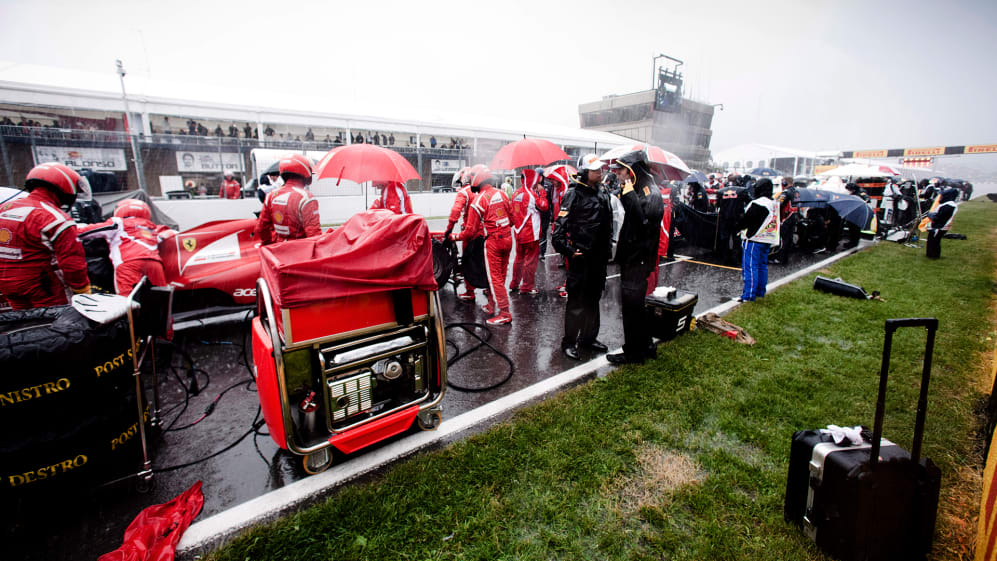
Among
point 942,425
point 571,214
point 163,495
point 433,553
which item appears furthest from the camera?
point 571,214

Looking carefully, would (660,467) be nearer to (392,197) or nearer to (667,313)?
(667,313)

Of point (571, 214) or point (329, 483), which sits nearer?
point (329, 483)

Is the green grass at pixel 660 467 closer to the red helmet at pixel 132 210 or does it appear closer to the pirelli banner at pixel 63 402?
the pirelli banner at pixel 63 402

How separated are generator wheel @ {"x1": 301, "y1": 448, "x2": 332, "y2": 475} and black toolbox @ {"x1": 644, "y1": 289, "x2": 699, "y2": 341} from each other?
3.67 meters

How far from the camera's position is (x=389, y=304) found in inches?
111

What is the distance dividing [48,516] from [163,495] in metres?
0.54

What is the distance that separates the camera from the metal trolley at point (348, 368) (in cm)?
251

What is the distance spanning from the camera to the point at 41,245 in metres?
3.61

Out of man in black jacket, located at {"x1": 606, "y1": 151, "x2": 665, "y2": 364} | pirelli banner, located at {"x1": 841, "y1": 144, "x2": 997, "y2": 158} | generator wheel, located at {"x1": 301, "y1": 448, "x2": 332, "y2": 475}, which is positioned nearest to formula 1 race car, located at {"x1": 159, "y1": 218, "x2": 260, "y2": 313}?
generator wheel, located at {"x1": 301, "y1": 448, "x2": 332, "y2": 475}

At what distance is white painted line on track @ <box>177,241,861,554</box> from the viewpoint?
2363 mm

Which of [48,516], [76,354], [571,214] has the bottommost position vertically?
[48,516]

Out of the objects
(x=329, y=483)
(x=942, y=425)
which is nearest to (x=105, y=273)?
(x=329, y=483)

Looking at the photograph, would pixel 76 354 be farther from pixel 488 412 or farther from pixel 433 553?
pixel 488 412

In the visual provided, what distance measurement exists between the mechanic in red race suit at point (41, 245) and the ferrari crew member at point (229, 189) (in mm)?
8939
